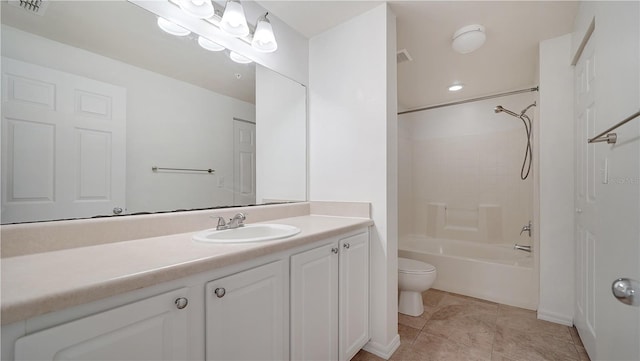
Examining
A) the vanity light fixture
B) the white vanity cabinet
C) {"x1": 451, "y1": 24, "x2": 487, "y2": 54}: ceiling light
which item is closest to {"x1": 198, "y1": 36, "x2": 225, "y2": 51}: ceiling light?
the white vanity cabinet

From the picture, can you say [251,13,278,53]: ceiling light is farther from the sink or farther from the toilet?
the toilet

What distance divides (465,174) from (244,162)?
301cm

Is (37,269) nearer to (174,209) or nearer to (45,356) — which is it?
(45,356)

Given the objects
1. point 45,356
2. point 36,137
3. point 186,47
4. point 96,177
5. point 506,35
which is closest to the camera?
point 45,356

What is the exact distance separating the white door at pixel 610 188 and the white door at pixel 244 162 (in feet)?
5.65

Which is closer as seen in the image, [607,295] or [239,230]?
[607,295]

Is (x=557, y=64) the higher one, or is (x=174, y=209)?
(x=557, y=64)

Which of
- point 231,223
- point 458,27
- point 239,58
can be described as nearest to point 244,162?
point 231,223

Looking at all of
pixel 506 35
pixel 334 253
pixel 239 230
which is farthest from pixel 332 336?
pixel 506 35

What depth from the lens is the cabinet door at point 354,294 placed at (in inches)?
54.7

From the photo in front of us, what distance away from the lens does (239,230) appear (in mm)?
1413

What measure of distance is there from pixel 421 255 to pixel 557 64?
1.98 metres

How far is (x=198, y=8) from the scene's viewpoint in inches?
51.3

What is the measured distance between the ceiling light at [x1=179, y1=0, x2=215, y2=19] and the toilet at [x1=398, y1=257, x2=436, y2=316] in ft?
7.16
